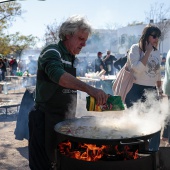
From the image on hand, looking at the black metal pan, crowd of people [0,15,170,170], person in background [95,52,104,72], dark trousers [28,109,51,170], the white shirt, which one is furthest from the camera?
person in background [95,52,104,72]

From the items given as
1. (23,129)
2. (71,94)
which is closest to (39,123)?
(71,94)

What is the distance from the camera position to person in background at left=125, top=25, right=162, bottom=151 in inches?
149

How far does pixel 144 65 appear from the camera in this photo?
148 inches

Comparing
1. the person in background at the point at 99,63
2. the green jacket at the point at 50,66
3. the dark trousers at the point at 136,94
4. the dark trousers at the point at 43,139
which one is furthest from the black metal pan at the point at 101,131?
the person in background at the point at 99,63

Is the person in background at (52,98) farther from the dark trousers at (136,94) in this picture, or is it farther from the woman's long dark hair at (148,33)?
the woman's long dark hair at (148,33)

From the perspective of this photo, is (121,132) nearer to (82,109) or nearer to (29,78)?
→ (82,109)

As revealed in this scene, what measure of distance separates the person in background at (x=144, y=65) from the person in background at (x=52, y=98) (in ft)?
4.33

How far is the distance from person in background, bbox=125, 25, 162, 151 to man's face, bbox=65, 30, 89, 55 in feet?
4.46

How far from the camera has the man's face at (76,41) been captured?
2.53 meters

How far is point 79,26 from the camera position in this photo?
2.51 m

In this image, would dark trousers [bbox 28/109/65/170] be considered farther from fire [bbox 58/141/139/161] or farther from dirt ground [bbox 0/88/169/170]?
dirt ground [bbox 0/88/169/170]

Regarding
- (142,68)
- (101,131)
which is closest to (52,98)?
(101,131)

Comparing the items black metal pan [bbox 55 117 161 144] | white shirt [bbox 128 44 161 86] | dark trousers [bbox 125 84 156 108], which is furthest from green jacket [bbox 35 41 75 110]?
dark trousers [bbox 125 84 156 108]

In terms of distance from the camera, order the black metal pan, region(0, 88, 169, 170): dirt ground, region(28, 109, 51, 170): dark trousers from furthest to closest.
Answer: region(0, 88, 169, 170): dirt ground, region(28, 109, 51, 170): dark trousers, the black metal pan
